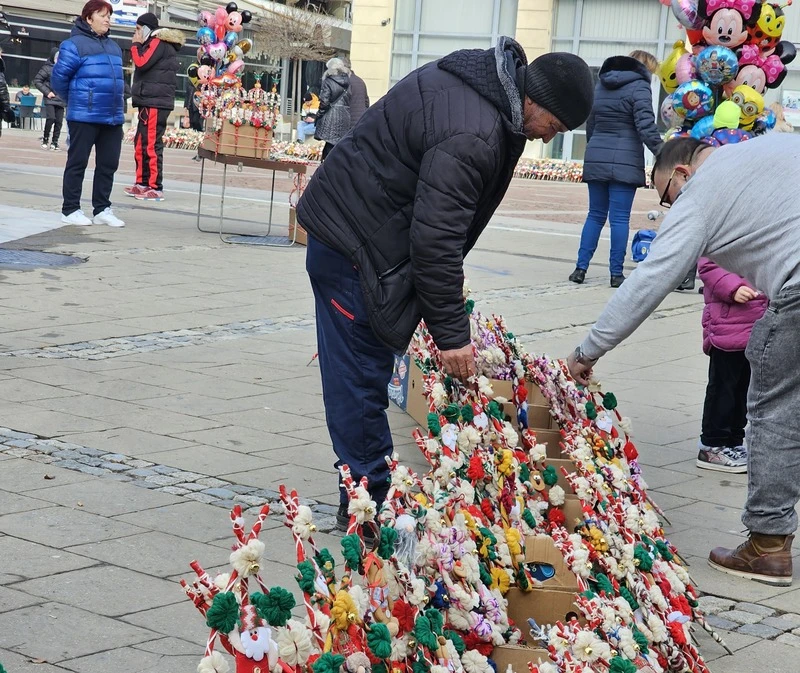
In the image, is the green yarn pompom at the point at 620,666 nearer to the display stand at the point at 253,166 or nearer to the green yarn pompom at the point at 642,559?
the green yarn pompom at the point at 642,559

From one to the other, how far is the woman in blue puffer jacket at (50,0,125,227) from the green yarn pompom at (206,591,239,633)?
10206mm

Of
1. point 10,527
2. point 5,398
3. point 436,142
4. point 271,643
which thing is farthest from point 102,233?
point 271,643

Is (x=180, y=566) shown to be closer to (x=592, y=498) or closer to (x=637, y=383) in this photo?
(x=592, y=498)

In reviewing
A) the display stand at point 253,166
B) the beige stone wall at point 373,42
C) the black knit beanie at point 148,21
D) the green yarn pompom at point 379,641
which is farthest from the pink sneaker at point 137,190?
the beige stone wall at point 373,42

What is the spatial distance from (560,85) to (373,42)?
29689 millimetres

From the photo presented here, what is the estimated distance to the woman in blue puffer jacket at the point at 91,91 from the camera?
11531 mm

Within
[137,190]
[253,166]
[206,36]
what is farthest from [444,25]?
[253,166]

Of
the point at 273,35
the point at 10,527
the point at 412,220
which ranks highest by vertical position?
the point at 273,35

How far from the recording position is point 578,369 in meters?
4.18

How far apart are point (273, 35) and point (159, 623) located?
38.2m

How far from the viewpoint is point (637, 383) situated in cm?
700

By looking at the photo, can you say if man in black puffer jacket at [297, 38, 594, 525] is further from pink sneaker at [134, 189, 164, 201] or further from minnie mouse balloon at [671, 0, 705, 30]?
pink sneaker at [134, 189, 164, 201]

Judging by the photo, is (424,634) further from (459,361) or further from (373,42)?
(373,42)

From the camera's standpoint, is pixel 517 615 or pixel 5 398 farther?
pixel 5 398
